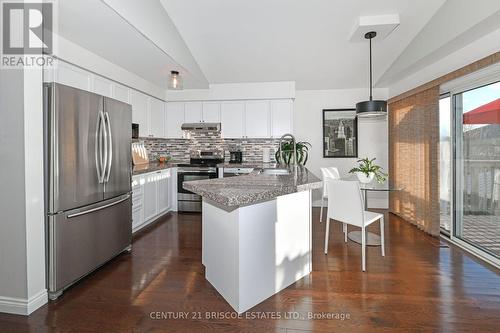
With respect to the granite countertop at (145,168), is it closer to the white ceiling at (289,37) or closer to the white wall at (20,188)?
the white wall at (20,188)

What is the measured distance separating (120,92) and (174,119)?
1525mm

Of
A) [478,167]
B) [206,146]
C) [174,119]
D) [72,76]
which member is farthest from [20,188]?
[478,167]

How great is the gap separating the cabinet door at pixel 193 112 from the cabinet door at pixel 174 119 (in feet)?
0.34

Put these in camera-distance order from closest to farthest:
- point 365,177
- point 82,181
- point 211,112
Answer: point 82,181 → point 365,177 → point 211,112

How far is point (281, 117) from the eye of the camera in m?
5.03

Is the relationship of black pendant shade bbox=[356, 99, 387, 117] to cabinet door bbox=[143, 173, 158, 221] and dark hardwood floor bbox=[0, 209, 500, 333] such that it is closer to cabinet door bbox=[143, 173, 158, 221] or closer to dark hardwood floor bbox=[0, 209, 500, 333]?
dark hardwood floor bbox=[0, 209, 500, 333]

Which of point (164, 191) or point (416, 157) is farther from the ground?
point (416, 157)

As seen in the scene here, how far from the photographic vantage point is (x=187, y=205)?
500 cm

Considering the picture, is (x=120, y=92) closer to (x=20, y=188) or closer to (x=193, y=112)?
(x=193, y=112)

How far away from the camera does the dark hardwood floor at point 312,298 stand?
182 centimetres

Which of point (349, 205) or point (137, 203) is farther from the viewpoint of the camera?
point (137, 203)

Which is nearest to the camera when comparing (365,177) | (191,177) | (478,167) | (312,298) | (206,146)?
(312,298)

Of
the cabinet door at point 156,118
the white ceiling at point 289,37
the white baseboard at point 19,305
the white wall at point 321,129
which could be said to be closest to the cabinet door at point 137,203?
the cabinet door at point 156,118

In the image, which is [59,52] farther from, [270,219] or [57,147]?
[270,219]
